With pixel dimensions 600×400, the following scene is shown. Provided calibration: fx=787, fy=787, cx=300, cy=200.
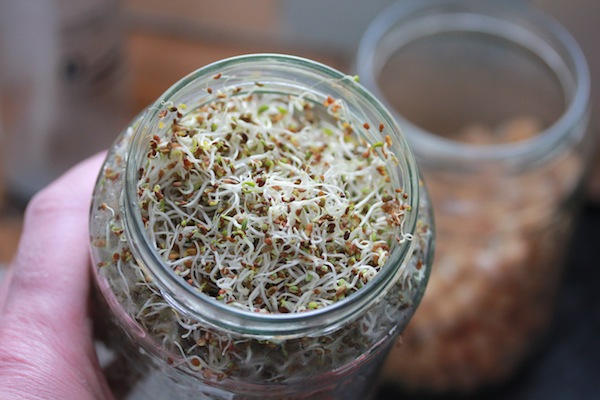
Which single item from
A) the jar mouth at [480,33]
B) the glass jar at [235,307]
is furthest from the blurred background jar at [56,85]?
the glass jar at [235,307]

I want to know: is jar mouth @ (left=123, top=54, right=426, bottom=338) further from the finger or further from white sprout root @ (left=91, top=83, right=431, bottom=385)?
the finger

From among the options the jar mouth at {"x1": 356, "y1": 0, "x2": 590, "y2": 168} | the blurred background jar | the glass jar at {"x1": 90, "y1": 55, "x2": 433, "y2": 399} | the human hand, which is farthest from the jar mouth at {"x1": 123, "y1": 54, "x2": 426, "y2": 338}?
the blurred background jar

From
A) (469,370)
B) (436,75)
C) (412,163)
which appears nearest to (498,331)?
(469,370)

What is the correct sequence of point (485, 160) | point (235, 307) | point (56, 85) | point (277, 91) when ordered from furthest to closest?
1. point (56, 85)
2. point (485, 160)
3. point (277, 91)
4. point (235, 307)

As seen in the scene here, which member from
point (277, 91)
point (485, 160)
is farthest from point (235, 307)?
point (485, 160)

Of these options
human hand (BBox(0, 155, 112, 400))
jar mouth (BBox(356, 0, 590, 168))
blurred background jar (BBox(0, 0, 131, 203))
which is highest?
jar mouth (BBox(356, 0, 590, 168))

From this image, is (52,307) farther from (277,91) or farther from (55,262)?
(277,91)

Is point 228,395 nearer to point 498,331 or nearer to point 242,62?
point 242,62

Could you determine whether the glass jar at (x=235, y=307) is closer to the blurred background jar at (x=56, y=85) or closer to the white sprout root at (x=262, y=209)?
the white sprout root at (x=262, y=209)
